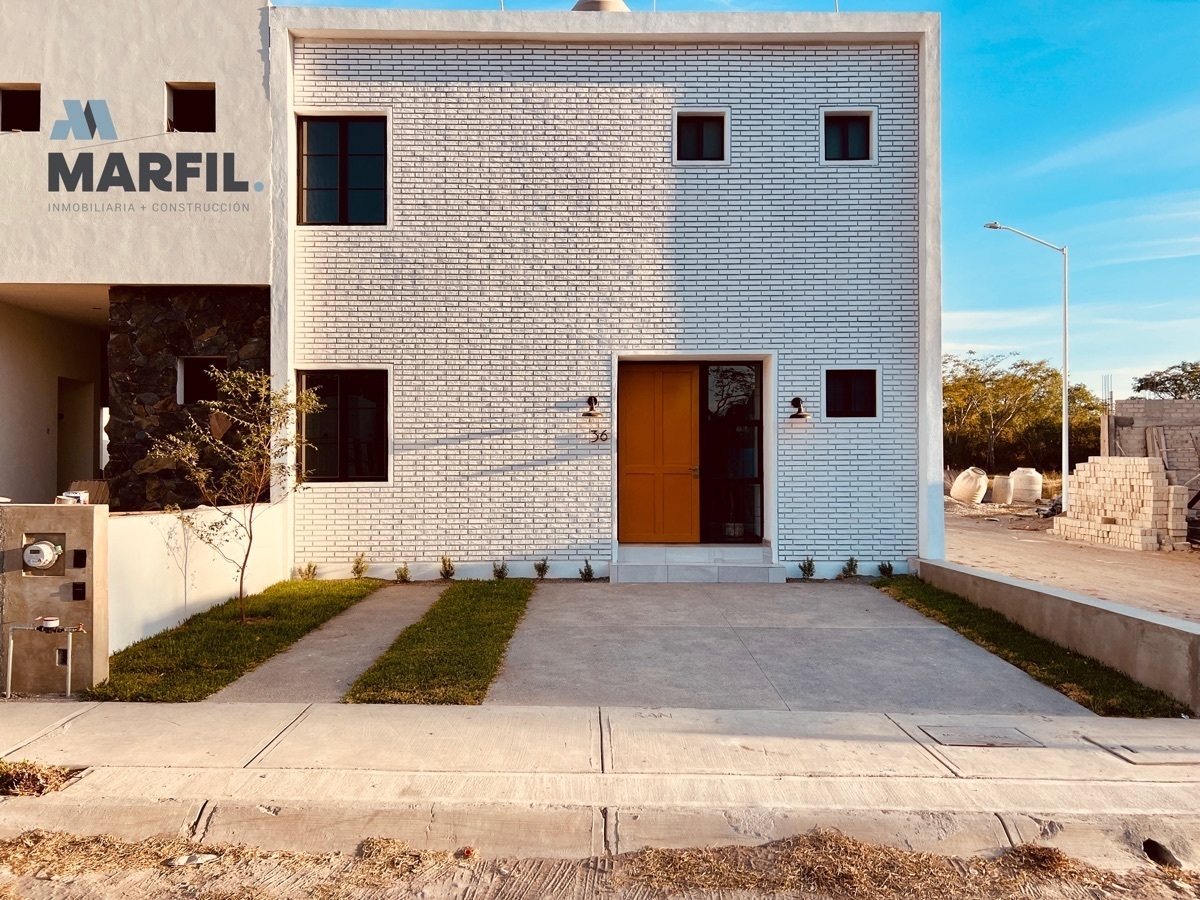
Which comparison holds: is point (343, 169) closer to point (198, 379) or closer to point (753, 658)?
point (198, 379)

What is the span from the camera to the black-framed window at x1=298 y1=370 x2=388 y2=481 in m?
9.66

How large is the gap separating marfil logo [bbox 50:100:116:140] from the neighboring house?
2.93 feet

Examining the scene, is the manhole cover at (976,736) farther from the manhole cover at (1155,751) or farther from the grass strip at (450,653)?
the grass strip at (450,653)

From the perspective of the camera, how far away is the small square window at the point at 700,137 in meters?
9.84

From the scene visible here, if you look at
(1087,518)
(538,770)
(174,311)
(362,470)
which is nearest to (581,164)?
(362,470)

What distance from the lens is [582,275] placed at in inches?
382

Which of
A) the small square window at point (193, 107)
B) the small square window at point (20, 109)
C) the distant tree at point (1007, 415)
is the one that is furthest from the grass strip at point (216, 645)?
the distant tree at point (1007, 415)

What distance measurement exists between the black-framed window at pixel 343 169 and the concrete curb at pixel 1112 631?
8.73 metres

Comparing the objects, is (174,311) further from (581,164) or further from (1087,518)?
(1087,518)

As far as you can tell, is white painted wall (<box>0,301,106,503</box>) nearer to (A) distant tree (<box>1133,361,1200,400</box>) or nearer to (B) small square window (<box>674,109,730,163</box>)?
(B) small square window (<box>674,109,730,163</box>)

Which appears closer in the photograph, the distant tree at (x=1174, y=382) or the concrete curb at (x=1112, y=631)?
the concrete curb at (x=1112, y=631)

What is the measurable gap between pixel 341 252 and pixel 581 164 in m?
3.38

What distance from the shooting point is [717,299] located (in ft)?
32.0

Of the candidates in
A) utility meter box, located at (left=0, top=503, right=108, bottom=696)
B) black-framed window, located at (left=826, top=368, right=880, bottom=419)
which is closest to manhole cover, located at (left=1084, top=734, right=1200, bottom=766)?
black-framed window, located at (left=826, top=368, right=880, bottom=419)
